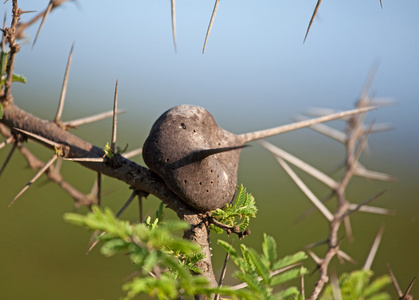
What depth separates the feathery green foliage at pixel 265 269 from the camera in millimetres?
439

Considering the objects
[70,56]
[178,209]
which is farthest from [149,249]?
[70,56]

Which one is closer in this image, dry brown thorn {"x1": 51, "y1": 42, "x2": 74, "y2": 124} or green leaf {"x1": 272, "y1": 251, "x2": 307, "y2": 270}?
green leaf {"x1": 272, "y1": 251, "x2": 307, "y2": 270}

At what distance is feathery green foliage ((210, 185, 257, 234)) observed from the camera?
646mm

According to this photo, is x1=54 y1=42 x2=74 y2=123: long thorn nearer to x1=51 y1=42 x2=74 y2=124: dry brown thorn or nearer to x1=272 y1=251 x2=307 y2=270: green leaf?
x1=51 y1=42 x2=74 y2=124: dry brown thorn

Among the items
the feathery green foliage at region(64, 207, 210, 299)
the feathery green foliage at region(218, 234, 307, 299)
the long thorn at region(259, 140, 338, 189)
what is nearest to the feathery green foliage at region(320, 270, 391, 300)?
the feathery green foliage at region(218, 234, 307, 299)

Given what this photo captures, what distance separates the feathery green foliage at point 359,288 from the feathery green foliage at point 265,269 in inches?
1.7

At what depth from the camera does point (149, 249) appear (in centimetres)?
37

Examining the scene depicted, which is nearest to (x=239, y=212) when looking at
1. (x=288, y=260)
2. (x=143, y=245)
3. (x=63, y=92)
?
(x=288, y=260)

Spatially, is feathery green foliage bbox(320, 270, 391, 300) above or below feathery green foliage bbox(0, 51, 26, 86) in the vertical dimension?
below

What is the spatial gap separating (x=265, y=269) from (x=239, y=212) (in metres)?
0.20

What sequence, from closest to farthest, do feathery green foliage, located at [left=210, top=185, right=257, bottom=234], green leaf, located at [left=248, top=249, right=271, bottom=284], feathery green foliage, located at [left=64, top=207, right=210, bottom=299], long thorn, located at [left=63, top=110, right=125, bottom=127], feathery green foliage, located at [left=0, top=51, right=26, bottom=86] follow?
feathery green foliage, located at [left=64, top=207, right=210, bottom=299] → green leaf, located at [left=248, top=249, right=271, bottom=284] → feathery green foliage, located at [left=210, top=185, right=257, bottom=234] → feathery green foliage, located at [left=0, top=51, right=26, bottom=86] → long thorn, located at [left=63, top=110, right=125, bottom=127]

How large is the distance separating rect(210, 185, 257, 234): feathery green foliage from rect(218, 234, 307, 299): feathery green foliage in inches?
6.3

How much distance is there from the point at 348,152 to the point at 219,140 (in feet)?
2.03

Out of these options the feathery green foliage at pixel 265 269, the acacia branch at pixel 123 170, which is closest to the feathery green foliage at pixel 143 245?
the feathery green foliage at pixel 265 269
